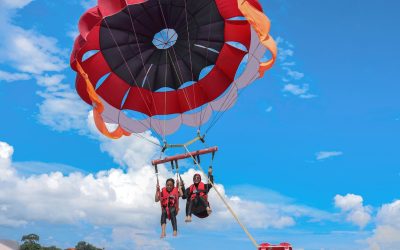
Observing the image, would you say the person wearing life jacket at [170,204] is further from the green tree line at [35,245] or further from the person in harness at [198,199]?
the green tree line at [35,245]

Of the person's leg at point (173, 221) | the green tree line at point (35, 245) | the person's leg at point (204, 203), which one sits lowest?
the person's leg at point (173, 221)

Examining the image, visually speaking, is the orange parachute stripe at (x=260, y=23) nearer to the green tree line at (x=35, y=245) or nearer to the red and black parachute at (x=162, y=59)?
the red and black parachute at (x=162, y=59)

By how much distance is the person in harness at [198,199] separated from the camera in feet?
40.7

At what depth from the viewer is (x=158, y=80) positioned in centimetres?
1595

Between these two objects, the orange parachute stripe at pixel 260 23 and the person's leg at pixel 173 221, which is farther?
the person's leg at pixel 173 221

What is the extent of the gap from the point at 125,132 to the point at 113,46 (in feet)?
10.4

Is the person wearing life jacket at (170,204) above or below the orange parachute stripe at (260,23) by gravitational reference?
below

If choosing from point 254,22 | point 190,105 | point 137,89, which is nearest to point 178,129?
point 190,105

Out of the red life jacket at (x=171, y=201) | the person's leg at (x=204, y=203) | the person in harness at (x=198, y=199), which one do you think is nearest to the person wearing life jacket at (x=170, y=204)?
the red life jacket at (x=171, y=201)

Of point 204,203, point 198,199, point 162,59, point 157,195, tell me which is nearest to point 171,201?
point 157,195

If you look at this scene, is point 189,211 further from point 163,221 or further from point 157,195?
point 157,195

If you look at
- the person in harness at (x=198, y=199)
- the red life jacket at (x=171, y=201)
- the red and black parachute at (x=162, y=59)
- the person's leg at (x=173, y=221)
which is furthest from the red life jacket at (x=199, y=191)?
the red and black parachute at (x=162, y=59)

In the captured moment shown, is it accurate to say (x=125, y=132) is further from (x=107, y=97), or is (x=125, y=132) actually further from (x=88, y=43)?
(x=88, y=43)

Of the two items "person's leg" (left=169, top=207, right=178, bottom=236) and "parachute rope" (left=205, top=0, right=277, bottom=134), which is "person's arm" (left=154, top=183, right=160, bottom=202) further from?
"parachute rope" (left=205, top=0, right=277, bottom=134)
